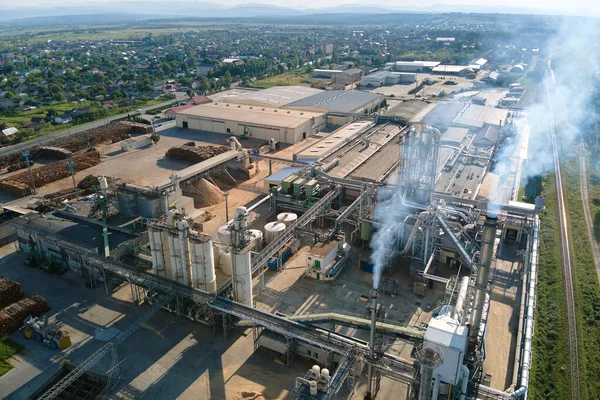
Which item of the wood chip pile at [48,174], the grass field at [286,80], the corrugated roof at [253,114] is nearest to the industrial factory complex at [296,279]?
the wood chip pile at [48,174]

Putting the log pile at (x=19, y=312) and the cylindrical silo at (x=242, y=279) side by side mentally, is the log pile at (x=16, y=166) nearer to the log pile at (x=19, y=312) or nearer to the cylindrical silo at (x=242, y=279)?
the log pile at (x=19, y=312)

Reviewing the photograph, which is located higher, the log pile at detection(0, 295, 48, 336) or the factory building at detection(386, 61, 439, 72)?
the factory building at detection(386, 61, 439, 72)

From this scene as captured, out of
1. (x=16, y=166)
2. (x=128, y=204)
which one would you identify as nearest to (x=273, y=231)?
(x=128, y=204)

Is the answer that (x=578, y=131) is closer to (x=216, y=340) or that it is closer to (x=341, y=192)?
(x=341, y=192)

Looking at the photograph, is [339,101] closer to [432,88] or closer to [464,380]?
[432,88]

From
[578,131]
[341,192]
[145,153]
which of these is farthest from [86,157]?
[578,131]

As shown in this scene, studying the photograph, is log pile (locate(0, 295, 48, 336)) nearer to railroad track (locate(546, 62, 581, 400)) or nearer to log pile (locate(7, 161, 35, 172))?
railroad track (locate(546, 62, 581, 400))

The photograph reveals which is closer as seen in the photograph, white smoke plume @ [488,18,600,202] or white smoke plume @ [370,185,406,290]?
white smoke plume @ [370,185,406,290]

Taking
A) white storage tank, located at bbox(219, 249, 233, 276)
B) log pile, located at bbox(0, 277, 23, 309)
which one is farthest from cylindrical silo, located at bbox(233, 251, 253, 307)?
log pile, located at bbox(0, 277, 23, 309)
